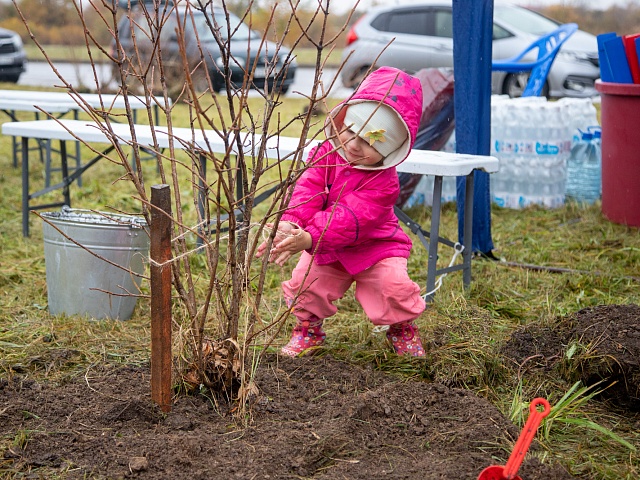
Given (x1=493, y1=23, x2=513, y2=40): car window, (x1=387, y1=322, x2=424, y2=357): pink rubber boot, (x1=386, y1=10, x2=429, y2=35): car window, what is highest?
(x1=386, y1=10, x2=429, y2=35): car window

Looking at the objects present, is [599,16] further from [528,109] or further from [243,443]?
[243,443]

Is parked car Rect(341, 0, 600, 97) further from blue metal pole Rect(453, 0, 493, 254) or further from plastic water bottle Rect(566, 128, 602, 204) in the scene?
blue metal pole Rect(453, 0, 493, 254)

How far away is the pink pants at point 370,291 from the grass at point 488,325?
173mm

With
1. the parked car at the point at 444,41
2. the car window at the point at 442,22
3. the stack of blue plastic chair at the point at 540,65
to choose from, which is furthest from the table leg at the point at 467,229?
the car window at the point at 442,22

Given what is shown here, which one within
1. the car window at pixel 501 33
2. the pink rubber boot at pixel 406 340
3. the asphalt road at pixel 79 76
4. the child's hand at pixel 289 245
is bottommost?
the pink rubber boot at pixel 406 340

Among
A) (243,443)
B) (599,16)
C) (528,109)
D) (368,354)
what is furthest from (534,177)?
(599,16)

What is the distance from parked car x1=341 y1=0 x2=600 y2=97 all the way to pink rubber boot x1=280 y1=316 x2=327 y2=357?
26.2 feet

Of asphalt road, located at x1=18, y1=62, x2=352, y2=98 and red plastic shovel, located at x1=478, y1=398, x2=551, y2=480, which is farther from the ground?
asphalt road, located at x1=18, y1=62, x2=352, y2=98

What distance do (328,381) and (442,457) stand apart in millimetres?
623

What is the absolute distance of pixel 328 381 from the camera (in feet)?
8.89

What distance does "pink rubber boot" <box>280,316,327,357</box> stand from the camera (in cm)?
310

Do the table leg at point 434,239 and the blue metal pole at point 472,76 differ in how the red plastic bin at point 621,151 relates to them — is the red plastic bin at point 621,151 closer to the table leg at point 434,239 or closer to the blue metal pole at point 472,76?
the blue metal pole at point 472,76

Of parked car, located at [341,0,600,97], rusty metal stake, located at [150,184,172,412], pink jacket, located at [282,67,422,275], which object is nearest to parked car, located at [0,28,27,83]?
parked car, located at [341,0,600,97]

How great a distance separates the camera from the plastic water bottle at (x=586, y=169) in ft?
21.0
